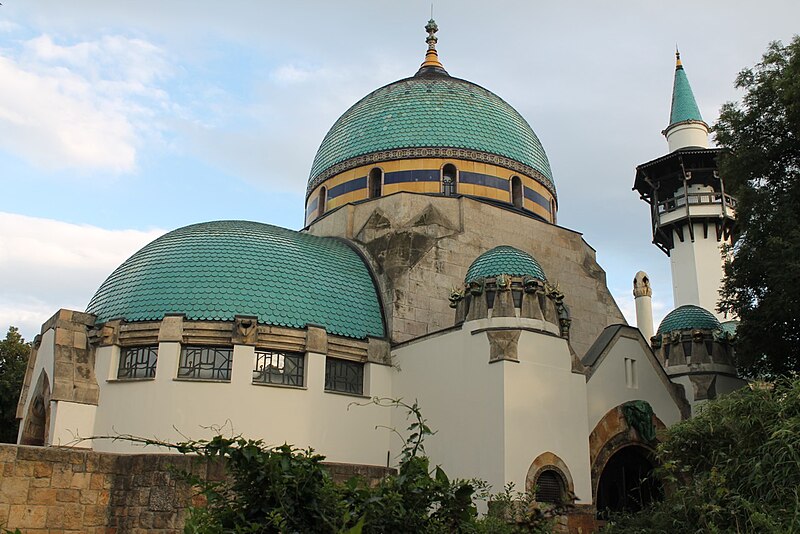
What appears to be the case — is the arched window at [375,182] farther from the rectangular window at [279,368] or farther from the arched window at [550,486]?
the arched window at [550,486]

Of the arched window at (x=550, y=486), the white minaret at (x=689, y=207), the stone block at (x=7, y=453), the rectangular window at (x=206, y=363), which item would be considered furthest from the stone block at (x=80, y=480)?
the white minaret at (x=689, y=207)

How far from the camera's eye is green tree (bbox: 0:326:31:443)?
970 inches

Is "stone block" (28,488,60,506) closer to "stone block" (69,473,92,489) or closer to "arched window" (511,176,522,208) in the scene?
"stone block" (69,473,92,489)

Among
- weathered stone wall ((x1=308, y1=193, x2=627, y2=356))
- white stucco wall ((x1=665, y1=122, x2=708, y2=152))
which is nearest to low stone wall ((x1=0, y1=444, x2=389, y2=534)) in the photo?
weathered stone wall ((x1=308, y1=193, x2=627, y2=356))

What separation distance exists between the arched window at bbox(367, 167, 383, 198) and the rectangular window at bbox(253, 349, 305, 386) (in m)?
7.36

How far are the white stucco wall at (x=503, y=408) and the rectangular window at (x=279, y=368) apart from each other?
2.82 metres

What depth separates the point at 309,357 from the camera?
17.6 meters

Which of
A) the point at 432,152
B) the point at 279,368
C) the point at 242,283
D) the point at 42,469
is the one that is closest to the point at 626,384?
the point at 279,368

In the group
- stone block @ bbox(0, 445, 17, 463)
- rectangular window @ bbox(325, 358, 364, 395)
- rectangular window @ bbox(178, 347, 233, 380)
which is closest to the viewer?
stone block @ bbox(0, 445, 17, 463)

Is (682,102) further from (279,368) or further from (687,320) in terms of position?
(279,368)

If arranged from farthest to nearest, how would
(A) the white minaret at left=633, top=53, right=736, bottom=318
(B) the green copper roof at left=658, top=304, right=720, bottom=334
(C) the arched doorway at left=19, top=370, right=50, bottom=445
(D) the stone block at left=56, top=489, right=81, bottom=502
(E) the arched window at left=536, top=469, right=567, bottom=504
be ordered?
(A) the white minaret at left=633, top=53, right=736, bottom=318 < (B) the green copper roof at left=658, top=304, right=720, bottom=334 < (C) the arched doorway at left=19, top=370, right=50, bottom=445 < (E) the arched window at left=536, top=469, right=567, bottom=504 < (D) the stone block at left=56, top=489, right=81, bottom=502

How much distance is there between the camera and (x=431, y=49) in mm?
29062

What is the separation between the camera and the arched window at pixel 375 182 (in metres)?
23.7

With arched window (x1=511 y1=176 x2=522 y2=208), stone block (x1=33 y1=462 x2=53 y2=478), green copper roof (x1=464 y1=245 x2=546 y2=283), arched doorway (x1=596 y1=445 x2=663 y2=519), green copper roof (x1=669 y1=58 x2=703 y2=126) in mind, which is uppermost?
green copper roof (x1=669 y1=58 x2=703 y2=126)
